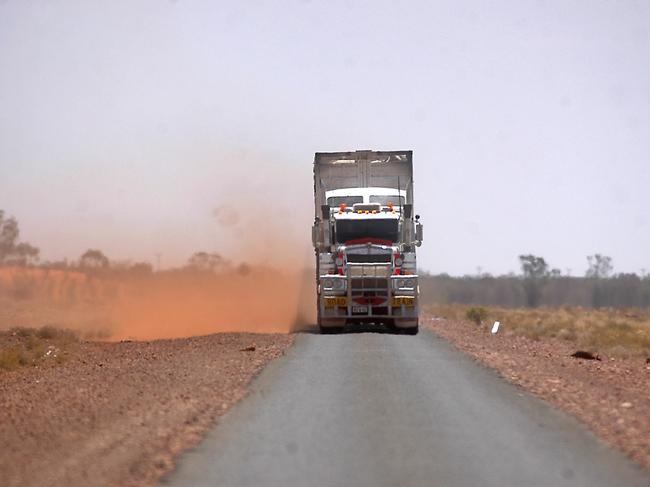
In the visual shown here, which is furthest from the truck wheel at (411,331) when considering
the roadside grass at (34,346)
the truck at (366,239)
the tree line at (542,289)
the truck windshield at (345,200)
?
the tree line at (542,289)

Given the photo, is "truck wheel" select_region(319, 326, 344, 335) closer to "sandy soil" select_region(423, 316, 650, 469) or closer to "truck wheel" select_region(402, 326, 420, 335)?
"truck wheel" select_region(402, 326, 420, 335)

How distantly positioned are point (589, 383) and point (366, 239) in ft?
43.6

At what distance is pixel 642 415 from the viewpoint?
14.5 meters

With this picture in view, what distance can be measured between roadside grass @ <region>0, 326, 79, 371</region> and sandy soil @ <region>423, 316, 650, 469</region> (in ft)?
41.9

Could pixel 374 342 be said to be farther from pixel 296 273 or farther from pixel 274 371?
pixel 296 273

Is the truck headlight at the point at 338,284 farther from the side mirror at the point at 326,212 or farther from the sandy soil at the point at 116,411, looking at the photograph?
the sandy soil at the point at 116,411

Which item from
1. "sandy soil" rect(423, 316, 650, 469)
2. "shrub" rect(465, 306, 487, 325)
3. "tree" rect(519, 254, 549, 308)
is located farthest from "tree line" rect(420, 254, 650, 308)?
"sandy soil" rect(423, 316, 650, 469)

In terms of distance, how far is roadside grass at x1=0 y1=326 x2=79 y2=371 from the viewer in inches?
1147

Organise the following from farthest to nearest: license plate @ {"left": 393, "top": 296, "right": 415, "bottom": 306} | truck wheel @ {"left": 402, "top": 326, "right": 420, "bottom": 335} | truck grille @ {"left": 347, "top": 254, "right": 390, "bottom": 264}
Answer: truck wheel @ {"left": 402, "top": 326, "right": 420, "bottom": 335}, truck grille @ {"left": 347, "top": 254, "right": 390, "bottom": 264}, license plate @ {"left": 393, "top": 296, "right": 415, "bottom": 306}

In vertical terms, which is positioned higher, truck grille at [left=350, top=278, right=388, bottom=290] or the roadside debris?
truck grille at [left=350, top=278, right=388, bottom=290]

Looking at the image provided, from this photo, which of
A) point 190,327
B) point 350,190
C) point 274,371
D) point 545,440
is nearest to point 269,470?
point 545,440

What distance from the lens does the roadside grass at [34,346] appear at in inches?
1147

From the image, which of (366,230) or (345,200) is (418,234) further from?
(345,200)

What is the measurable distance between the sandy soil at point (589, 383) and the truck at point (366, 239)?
2346 mm
